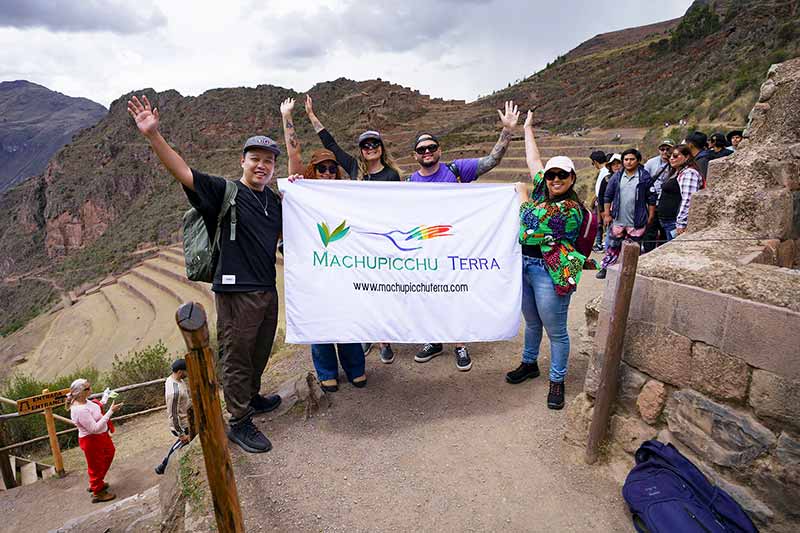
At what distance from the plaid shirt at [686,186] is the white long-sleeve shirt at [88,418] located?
6.73m

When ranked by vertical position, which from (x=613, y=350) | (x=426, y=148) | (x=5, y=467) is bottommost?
(x=5, y=467)

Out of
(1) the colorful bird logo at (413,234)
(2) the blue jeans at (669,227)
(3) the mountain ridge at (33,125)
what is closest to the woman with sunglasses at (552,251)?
(1) the colorful bird logo at (413,234)

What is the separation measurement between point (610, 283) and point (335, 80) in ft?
259

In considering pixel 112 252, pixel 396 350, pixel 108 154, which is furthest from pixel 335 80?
pixel 396 350

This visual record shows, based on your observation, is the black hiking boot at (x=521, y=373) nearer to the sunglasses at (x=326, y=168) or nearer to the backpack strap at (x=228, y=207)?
the sunglasses at (x=326, y=168)

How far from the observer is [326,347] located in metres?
3.85

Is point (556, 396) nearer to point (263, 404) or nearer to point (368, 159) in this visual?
point (263, 404)

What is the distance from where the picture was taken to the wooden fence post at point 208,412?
1.81 m

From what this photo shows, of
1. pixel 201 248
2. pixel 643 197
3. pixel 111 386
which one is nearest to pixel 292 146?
pixel 201 248

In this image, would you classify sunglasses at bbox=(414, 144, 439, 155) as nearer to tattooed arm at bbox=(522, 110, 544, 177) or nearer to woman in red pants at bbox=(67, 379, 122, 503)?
tattooed arm at bbox=(522, 110, 544, 177)

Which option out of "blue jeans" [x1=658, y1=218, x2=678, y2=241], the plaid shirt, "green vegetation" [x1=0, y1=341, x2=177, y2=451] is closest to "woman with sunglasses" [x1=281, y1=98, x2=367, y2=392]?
the plaid shirt

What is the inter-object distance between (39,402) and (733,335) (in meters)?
7.19

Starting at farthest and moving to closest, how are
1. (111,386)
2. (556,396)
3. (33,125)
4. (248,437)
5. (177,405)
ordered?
(33,125)
(111,386)
(177,405)
(556,396)
(248,437)

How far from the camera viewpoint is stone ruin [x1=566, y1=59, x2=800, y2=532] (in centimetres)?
200
